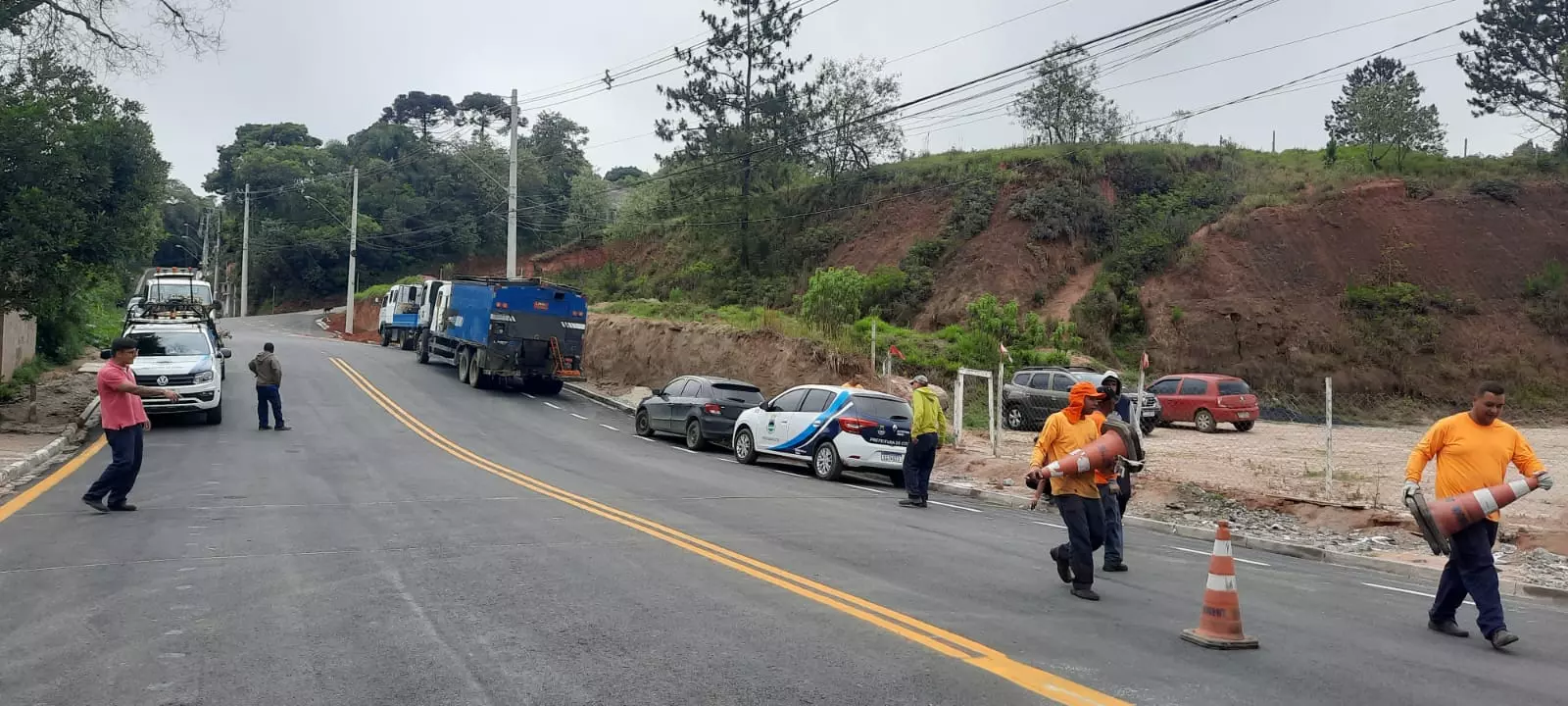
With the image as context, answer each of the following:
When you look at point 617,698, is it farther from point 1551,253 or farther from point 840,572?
point 1551,253

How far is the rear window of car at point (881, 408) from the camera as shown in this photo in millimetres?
17047

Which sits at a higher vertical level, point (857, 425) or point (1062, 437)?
point (1062, 437)

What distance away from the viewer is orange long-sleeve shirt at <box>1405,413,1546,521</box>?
280 inches

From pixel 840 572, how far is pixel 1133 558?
11.3 feet

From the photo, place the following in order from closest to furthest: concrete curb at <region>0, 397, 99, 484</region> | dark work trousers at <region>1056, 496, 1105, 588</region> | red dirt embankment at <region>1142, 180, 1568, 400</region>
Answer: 1. dark work trousers at <region>1056, 496, 1105, 588</region>
2. concrete curb at <region>0, 397, 99, 484</region>
3. red dirt embankment at <region>1142, 180, 1568, 400</region>

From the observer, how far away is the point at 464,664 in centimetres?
570

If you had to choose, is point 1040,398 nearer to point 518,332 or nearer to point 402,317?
Answer: point 518,332

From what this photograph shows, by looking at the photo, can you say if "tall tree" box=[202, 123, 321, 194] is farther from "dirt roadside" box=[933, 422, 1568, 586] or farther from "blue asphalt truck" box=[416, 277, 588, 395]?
"dirt roadside" box=[933, 422, 1568, 586]

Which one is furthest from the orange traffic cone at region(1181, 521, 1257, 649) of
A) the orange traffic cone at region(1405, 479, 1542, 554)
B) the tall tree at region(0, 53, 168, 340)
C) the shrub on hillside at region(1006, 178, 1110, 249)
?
the shrub on hillside at region(1006, 178, 1110, 249)

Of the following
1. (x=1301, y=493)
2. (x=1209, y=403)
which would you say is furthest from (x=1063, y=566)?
(x=1209, y=403)

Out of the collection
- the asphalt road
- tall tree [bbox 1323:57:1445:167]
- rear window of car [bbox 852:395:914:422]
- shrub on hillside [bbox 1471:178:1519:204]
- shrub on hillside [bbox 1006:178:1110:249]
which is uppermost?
tall tree [bbox 1323:57:1445:167]

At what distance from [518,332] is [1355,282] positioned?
30.4 metres

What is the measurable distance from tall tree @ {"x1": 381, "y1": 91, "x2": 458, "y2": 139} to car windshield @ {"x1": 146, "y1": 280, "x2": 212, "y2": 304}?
2745 inches

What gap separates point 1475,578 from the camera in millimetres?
6961
